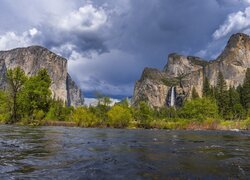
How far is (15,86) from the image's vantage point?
70.9 m

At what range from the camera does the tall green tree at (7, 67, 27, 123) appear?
6826cm

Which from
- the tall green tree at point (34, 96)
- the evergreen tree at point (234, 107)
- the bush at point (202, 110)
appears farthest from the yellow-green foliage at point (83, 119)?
the evergreen tree at point (234, 107)

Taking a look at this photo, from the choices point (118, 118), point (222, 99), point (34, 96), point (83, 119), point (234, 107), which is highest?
point (222, 99)

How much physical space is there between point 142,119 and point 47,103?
28.1 meters

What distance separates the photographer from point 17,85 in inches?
2803

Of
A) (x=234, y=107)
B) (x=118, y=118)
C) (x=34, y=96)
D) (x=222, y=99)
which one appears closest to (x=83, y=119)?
(x=118, y=118)

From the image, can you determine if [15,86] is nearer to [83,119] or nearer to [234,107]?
[83,119]

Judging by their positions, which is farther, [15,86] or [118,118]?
[118,118]

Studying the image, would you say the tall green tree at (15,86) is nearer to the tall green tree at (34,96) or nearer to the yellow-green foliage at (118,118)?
the tall green tree at (34,96)

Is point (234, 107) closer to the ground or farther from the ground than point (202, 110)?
farther from the ground

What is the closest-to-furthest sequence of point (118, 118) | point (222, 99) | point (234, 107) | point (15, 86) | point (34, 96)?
point (15, 86)
point (34, 96)
point (118, 118)
point (234, 107)
point (222, 99)

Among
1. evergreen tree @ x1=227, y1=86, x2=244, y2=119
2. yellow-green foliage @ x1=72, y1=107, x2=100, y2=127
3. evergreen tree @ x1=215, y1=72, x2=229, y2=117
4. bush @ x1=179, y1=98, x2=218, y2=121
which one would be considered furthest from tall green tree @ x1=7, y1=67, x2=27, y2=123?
evergreen tree @ x1=215, y1=72, x2=229, y2=117

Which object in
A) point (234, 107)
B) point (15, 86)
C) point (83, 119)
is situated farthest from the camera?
point (234, 107)

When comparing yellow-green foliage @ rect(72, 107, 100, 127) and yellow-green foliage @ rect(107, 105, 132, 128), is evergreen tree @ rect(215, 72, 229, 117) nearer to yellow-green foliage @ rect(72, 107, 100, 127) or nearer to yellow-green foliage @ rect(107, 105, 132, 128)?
yellow-green foliage @ rect(107, 105, 132, 128)
